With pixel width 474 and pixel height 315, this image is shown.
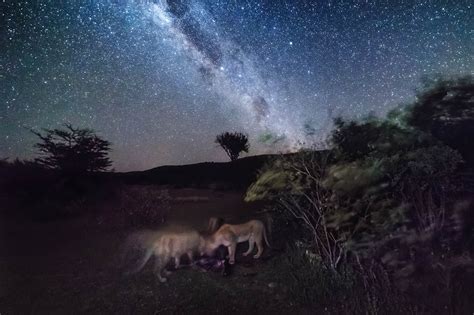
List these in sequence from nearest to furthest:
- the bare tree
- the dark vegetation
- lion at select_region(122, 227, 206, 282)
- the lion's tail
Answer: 1. the dark vegetation
2. the bare tree
3. lion at select_region(122, 227, 206, 282)
4. the lion's tail

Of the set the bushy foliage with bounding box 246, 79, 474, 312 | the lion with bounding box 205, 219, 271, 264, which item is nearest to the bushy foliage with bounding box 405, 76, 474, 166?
the bushy foliage with bounding box 246, 79, 474, 312

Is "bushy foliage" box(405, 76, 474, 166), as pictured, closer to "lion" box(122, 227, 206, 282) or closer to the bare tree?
the bare tree

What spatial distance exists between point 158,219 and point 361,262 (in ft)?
27.7

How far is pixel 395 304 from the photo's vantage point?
6.91 meters

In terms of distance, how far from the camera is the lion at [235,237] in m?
9.77

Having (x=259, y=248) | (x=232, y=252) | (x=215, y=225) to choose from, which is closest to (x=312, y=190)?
(x=259, y=248)

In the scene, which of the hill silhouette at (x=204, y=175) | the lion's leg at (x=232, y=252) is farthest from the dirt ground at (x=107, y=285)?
the hill silhouette at (x=204, y=175)

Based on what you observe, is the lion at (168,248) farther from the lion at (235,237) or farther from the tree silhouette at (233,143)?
the tree silhouette at (233,143)

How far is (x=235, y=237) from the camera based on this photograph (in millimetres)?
9914

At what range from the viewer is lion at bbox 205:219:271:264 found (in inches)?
384

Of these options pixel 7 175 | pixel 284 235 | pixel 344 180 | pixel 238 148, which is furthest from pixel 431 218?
pixel 238 148

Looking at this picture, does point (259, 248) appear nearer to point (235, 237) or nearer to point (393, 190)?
point (235, 237)

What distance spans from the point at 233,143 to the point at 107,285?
23.5 meters

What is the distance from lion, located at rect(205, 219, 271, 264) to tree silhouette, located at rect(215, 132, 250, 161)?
21.5 metres
